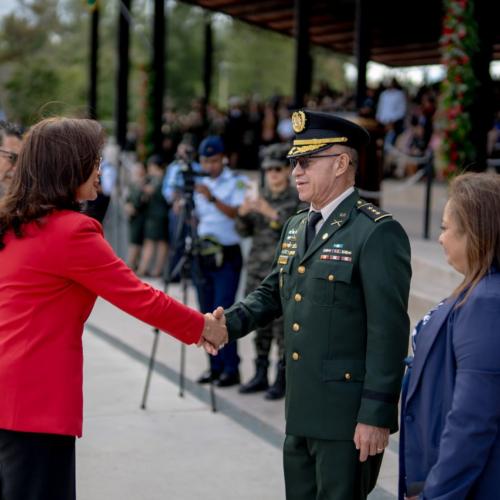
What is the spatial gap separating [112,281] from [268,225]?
327cm

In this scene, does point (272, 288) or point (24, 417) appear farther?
point (272, 288)

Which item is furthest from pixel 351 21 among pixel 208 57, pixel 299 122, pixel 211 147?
pixel 299 122

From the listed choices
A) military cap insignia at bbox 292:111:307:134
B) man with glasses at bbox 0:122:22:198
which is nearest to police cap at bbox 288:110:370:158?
military cap insignia at bbox 292:111:307:134

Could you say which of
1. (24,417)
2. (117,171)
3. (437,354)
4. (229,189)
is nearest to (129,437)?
(229,189)

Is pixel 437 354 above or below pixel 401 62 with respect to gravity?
below

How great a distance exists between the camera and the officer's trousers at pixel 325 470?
2781 millimetres

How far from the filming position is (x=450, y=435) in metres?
2.13

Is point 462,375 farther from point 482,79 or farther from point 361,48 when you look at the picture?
point 361,48

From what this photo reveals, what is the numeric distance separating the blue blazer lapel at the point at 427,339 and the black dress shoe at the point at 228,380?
3.98 m

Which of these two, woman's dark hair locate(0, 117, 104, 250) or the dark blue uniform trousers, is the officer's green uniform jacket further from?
the dark blue uniform trousers

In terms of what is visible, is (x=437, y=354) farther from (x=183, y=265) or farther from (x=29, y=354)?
(x=183, y=265)

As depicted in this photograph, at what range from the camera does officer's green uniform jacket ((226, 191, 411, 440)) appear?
2699 millimetres

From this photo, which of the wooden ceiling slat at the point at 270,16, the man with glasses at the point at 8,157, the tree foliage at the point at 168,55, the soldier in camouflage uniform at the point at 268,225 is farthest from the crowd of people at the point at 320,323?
the tree foliage at the point at 168,55

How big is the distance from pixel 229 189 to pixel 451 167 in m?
2.30
